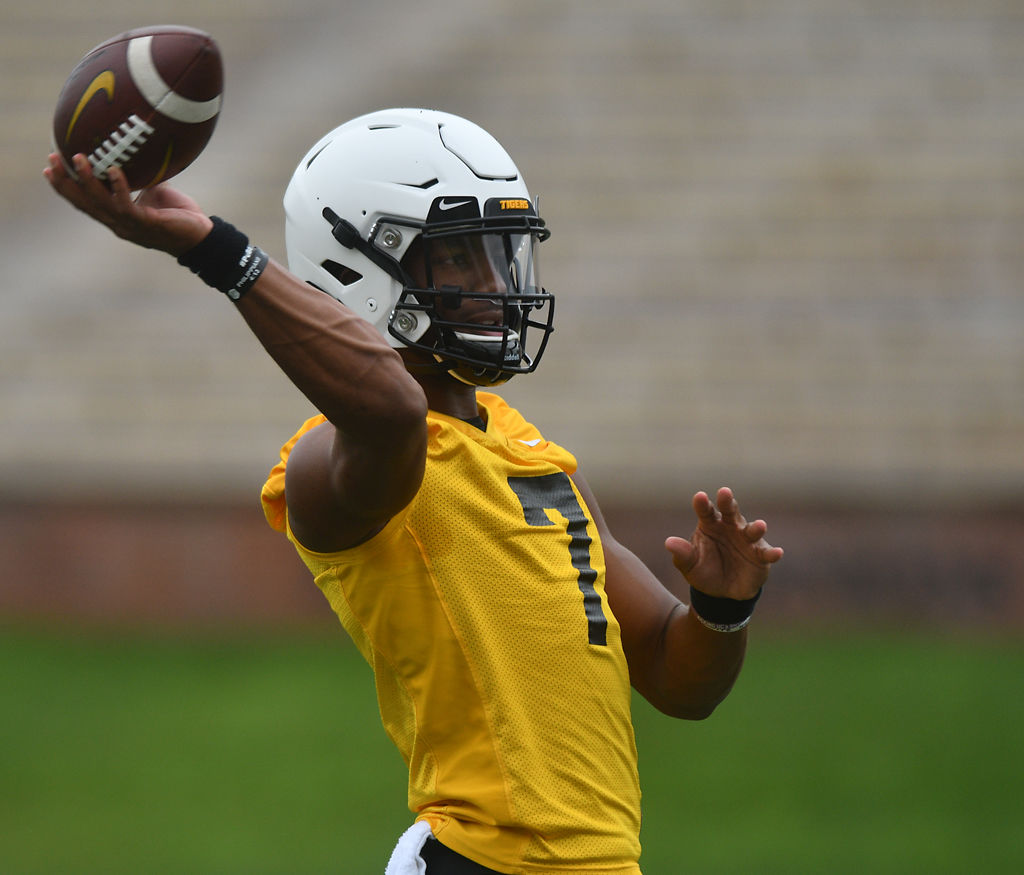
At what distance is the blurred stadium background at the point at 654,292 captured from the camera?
9633 mm

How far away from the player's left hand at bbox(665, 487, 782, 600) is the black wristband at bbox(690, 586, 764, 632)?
0.05 ft

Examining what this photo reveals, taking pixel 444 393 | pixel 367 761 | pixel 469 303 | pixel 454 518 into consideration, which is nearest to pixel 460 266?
pixel 469 303

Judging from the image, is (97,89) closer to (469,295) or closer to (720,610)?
(469,295)

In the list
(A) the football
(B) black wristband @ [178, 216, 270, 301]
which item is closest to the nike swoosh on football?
(A) the football

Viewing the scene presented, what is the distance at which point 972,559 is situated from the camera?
912cm

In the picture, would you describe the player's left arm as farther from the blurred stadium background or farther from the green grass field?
the blurred stadium background

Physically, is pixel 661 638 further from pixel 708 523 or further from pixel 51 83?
pixel 51 83

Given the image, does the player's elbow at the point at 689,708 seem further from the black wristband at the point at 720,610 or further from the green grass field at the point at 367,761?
the green grass field at the point at 367,761

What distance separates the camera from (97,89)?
2.25 m

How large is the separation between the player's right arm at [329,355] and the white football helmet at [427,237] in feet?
1.45

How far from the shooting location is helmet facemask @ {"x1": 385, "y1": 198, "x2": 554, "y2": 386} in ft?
8.89

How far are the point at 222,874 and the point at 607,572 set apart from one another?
140 inches

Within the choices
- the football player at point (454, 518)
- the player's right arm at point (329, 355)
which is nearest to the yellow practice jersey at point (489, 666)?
the football player at point (454, 518)

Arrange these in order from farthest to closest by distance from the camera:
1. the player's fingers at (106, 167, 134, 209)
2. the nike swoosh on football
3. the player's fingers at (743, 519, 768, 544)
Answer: the player's fingers at (743, 519, 768, 544)
the nike swoosh on football
the player's fingers at (106, 167, 134, 209)
